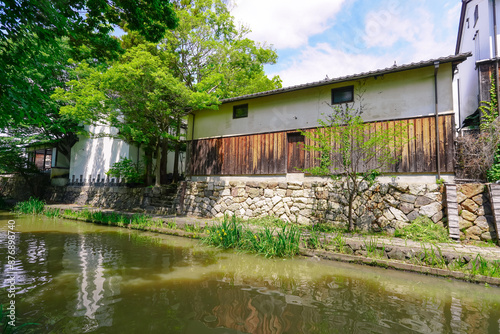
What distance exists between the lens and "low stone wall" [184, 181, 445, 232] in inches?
305

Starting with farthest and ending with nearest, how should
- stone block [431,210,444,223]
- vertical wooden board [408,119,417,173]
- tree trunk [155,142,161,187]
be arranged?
1. tree trunk [155,142,161,187]
2. vertical wooden board [408,119,417,173]
3. stone block [431,210,444,223]

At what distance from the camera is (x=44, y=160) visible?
21031 mm

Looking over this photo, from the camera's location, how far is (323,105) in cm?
977

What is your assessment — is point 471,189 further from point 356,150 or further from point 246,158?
point 246,158

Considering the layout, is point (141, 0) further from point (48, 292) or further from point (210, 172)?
point (210, 172)

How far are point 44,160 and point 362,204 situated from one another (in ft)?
78.0

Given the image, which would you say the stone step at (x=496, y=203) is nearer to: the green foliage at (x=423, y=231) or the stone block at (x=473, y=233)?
the stone block at (x=473, y=233)

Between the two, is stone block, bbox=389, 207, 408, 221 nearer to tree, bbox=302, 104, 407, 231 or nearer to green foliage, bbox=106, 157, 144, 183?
tree, bbox=302, 104, 407, 231

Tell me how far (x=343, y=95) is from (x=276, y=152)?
321 cm

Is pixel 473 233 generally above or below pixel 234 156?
below

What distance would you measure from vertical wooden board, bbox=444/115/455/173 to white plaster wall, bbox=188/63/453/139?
35cm

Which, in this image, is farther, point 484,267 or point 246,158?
point 246,158

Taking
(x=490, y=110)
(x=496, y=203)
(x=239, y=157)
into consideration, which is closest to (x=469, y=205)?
(x=496, y=203)

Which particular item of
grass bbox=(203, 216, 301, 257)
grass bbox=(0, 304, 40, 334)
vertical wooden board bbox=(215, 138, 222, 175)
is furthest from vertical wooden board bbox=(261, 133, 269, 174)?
grass bbox=(0, 304, 40, 334)
